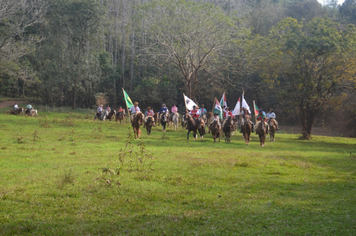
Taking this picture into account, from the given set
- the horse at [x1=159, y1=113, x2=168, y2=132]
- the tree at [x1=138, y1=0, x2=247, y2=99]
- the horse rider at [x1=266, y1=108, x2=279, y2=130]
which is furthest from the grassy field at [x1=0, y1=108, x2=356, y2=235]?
the tree at [x1=138, y1=0, x2=247, y2=99]

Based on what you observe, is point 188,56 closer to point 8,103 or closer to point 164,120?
point 164,120

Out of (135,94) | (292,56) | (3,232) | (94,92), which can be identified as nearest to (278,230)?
(3,232)

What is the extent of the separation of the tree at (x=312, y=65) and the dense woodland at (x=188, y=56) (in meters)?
0.07

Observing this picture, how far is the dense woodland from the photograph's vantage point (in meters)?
26.1

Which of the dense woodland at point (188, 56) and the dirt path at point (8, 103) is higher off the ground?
the dense woodland at point (188, 56)

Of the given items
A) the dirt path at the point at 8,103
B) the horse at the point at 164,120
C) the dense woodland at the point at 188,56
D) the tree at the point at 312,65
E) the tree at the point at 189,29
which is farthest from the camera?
the dirt path at the point at 8,103

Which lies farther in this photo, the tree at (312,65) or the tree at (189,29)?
the tree at (189,29)

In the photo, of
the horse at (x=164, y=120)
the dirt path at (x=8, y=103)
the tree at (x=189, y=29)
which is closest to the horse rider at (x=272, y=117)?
the horse at (x=164, y=120)

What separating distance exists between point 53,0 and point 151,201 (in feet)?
142

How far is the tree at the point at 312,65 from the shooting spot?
24413 mm

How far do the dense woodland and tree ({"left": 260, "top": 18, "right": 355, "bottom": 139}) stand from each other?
7 centimetres

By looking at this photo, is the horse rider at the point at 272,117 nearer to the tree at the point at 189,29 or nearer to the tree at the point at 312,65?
the tree at the point at 312,65

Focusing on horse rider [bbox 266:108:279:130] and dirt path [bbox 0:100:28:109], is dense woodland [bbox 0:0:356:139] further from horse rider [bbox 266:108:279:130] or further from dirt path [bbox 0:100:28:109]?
dirt path [bbox 0:100:28:109]

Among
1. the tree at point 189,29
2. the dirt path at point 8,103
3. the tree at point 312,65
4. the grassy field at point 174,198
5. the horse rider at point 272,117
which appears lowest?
the grassy field at point 174,198
